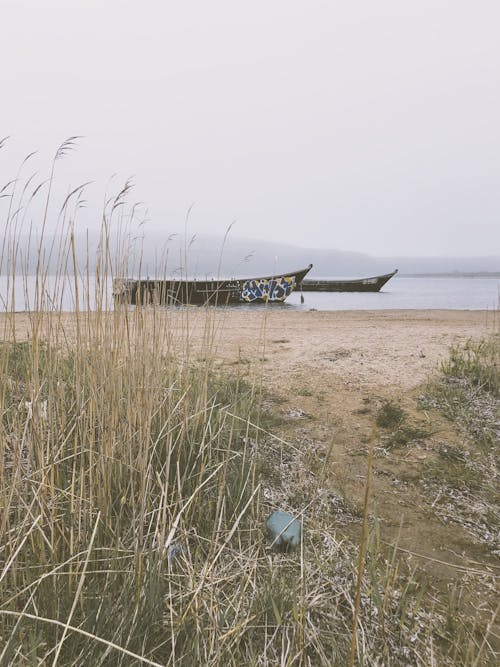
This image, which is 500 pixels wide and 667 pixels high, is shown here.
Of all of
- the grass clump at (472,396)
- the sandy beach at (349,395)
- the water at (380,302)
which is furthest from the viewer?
the water at (380,302)

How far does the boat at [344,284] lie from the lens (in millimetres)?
30453

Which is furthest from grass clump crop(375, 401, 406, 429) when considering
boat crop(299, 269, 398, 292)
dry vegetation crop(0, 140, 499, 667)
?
boat crop(299, 269, 398, 292)

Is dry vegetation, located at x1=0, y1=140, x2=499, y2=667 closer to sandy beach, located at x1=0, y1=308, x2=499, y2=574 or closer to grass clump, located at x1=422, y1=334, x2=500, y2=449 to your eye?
sandy beach, located at x1=0, y1=308, x2=499, y2=574

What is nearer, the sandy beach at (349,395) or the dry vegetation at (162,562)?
the dry vegetation at (162,562)

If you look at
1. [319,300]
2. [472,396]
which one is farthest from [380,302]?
[472,396]

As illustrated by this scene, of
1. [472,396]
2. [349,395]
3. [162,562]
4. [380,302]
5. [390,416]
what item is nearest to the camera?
[162,562]

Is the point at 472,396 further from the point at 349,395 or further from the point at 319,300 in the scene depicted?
the point at 319,300

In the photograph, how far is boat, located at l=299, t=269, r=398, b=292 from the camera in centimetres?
3045

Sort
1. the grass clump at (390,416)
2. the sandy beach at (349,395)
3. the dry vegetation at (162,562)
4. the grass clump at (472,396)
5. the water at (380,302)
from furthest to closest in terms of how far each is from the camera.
→ the water at (380,302)
the grass clump at (390,416)
the grass clump at (472,396)
the sandy beach at (349,395)
the dry vegetation at (162,562)

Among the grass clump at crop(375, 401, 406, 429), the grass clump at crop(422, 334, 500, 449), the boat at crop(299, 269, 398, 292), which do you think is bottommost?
the grass clump at crop(375, 401, 406, 429)

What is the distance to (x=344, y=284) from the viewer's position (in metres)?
30.4

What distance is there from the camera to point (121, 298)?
70.7 inches

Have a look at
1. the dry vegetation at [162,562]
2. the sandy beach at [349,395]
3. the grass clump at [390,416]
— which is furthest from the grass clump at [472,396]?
the dry vegetation at [162,562]

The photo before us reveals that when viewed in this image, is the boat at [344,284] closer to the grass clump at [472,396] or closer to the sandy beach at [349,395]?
the sandy beach at [349,395]
